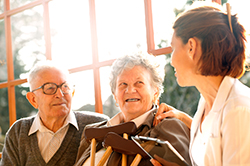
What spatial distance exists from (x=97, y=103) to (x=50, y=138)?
0.52 m

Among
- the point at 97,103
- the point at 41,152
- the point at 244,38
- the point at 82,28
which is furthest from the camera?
the point at 82,28

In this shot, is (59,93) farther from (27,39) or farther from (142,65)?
(27,39)

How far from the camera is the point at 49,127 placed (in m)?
2.37

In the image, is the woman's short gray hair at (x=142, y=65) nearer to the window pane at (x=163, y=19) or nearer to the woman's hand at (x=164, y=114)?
the woman's hand at (x=164, y=114)

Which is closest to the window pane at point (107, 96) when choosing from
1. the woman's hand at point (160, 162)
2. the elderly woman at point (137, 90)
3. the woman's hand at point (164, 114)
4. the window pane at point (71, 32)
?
the window pane at point (71, 32)

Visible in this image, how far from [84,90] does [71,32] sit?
0.62 m

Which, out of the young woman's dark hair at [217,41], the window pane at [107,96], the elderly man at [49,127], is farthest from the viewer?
the window pane at [107,96]

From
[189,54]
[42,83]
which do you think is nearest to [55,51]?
[42,83]

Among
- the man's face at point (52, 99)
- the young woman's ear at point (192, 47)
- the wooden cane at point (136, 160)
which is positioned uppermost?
the young woman's ear at point (192, 47)

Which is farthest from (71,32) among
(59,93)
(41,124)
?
(41,124)

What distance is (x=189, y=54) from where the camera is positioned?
48.3 inches

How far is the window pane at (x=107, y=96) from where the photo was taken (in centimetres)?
253

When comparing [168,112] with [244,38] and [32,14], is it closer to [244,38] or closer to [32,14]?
[244,38]

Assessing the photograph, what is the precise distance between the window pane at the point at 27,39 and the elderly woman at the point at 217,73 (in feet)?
6.96
